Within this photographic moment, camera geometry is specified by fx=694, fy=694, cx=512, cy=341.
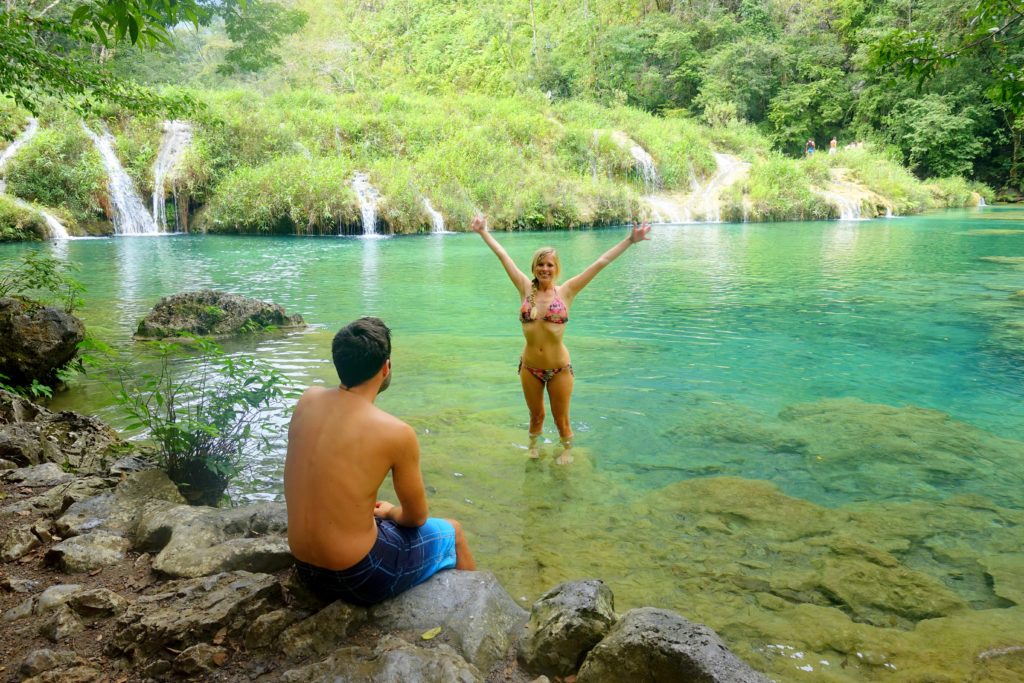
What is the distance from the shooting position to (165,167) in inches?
1026

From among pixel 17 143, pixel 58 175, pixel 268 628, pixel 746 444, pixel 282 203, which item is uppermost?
pixel 17 143

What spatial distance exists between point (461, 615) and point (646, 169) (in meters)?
33.6

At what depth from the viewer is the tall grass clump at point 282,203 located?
82.7 ft

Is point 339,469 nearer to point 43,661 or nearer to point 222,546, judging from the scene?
point 222,546

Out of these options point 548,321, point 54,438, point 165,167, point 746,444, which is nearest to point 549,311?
point 548,321

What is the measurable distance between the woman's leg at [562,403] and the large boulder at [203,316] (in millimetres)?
5046

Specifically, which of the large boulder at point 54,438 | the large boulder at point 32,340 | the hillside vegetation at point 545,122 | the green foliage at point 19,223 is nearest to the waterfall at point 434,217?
the hillside vegetation at point 545,122

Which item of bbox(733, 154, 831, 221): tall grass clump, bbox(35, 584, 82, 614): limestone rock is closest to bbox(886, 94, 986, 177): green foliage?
bbox(733, 154, 831, 221): tall grass clump

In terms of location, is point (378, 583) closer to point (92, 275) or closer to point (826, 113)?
point (92, 275)

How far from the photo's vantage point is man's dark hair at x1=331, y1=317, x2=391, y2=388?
269 cm

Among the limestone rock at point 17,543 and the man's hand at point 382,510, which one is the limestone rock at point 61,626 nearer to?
the limestone rock at point 17,543

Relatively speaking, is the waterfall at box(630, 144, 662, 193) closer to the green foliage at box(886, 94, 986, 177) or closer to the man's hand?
the green foliage at box(886, 94, 986, 177)

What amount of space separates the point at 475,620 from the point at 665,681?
0.79m

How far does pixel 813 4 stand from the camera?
1905 inches
